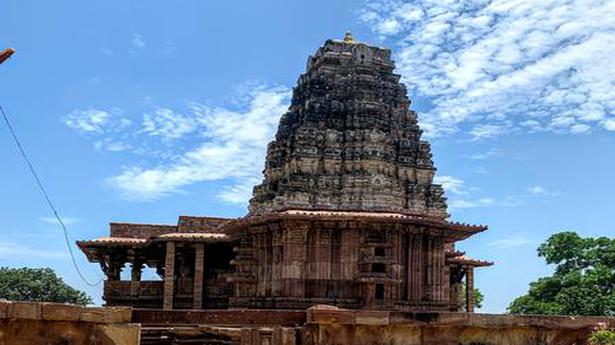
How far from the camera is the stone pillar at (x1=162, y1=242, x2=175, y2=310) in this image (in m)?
27.5

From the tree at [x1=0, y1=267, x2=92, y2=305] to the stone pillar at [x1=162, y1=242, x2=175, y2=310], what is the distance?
3015 centimetres

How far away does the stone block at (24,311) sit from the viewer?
451 inches

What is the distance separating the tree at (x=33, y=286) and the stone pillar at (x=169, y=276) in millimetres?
30153

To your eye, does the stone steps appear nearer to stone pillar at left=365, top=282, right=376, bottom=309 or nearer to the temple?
the temple

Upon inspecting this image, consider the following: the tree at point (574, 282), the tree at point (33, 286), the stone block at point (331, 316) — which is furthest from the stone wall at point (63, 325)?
the tree at point (33, 286)

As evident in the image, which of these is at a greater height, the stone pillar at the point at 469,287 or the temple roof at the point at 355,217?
the temple roof at the point at 355,217

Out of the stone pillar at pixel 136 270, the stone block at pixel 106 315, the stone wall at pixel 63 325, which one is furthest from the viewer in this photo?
the stone pillar at pixel 136 270

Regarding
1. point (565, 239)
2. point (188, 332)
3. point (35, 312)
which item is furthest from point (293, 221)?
point (565, 239)

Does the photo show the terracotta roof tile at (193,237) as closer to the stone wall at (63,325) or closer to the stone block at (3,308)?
the stone wall at (63,325)

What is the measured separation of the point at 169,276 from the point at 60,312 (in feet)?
52.3

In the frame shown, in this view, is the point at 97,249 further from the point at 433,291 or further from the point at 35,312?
the point at 35,312

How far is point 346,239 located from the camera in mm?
23375

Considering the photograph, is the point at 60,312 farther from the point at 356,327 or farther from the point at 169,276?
the point at 169,276

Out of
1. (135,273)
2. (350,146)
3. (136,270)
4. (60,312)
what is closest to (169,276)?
(135,273)
